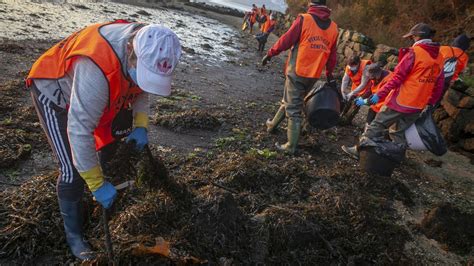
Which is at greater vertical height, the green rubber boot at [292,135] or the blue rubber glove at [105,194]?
the blue rubber glove at [105,194]

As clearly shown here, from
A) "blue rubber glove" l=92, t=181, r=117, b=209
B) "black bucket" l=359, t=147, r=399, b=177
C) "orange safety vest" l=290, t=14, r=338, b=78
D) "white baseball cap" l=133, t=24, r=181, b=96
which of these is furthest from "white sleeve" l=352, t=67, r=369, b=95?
"blue rubber glove" l=92, t=181, r=117, b=209

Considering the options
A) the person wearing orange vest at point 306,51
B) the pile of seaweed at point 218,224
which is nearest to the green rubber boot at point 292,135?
the person wearing orange vest at point 306,51

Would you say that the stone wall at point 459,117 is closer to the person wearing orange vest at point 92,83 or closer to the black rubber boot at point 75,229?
the person wearing orange vest at point 92,83

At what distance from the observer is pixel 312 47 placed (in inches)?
181

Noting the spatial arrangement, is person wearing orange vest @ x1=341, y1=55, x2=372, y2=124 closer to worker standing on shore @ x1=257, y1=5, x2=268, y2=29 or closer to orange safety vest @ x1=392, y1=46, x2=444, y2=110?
orange safety vest @ x1=392, y1=46, x2=444, y2=110

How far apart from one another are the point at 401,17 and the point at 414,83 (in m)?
10.4

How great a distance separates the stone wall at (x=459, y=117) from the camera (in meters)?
6.90

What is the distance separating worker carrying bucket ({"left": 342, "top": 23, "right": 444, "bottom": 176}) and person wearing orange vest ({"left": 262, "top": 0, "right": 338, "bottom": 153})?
2.84ft

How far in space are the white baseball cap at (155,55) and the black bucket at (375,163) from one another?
3400 mm

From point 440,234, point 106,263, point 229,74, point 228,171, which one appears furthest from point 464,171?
point 229,74

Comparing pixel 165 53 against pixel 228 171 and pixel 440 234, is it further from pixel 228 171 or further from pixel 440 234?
pixel 440 234

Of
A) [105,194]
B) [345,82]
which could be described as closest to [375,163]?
[345,82]

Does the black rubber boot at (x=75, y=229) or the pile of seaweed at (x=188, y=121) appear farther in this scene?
the pile of seaweed at (x=188, y=121)

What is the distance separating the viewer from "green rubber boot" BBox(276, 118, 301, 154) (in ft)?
16.1
